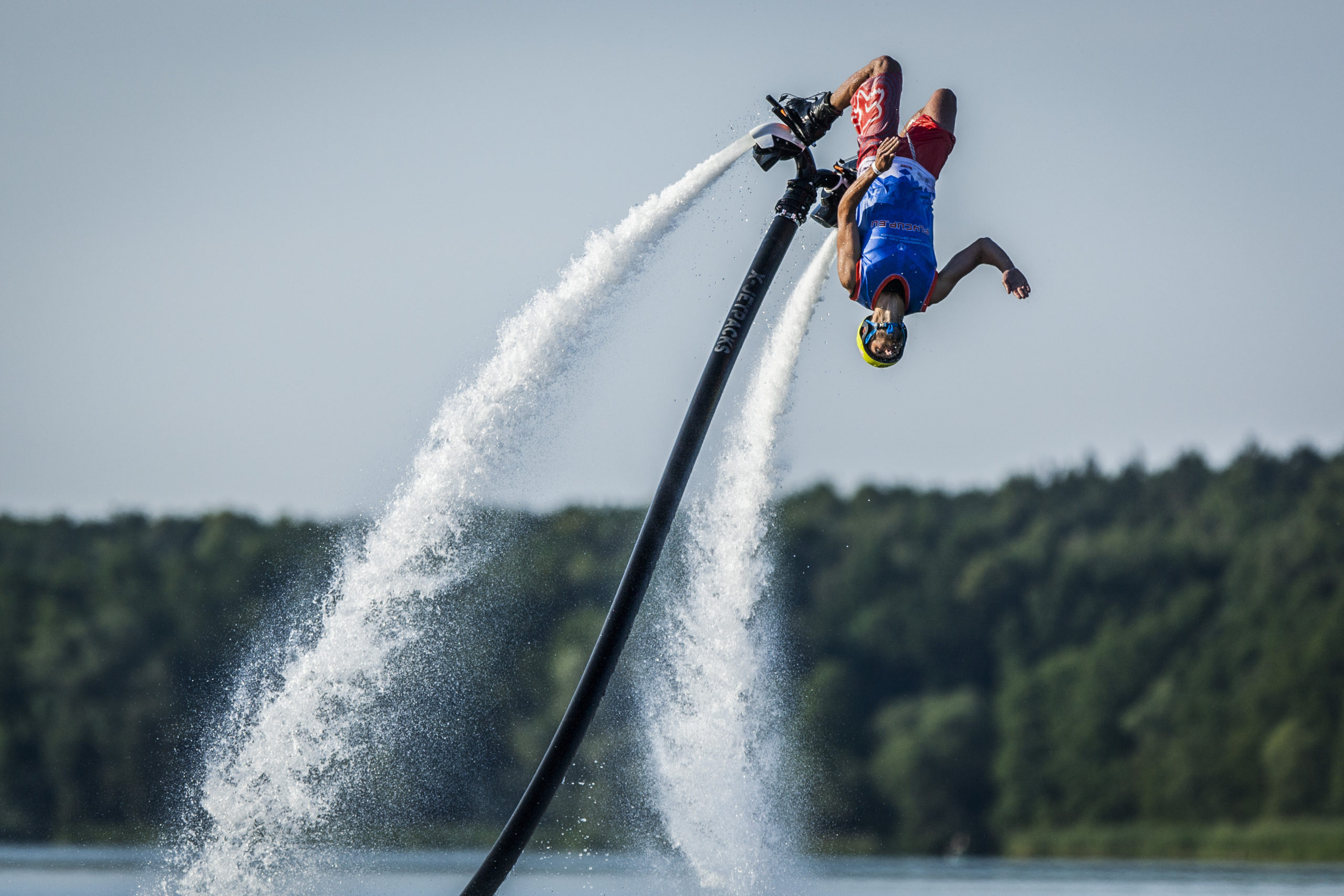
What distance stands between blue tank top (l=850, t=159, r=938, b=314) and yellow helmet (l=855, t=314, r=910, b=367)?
29cm

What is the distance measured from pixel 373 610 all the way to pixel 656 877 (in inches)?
231

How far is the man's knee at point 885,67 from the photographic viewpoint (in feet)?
44.4

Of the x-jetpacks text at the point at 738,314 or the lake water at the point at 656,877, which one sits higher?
the x-jetpacks text at the point at 738,314

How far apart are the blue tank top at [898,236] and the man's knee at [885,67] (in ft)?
2.53

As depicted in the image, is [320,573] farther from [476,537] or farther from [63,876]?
[63,876]

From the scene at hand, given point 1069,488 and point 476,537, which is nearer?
point 476,537

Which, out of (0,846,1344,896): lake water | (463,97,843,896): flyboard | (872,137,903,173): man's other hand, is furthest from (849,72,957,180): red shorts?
(0,846,1344,896): lake water

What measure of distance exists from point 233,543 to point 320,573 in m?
77.8

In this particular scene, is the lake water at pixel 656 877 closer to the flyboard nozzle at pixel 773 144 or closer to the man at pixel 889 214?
the man at pixel 889 214

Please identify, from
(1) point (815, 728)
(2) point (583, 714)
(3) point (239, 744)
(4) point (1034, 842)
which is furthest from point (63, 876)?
(4) point (1034, 842)

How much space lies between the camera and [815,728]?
8062 centimetres

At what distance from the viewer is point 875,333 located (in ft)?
43.3

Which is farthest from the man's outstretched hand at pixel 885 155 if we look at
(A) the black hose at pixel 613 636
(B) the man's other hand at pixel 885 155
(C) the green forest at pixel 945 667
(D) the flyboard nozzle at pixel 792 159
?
(C) the green forest at pixel 945 667

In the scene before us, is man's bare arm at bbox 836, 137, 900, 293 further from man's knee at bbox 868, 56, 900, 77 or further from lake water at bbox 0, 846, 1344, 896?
lake water at bbox 0, 846, 1344, 896
